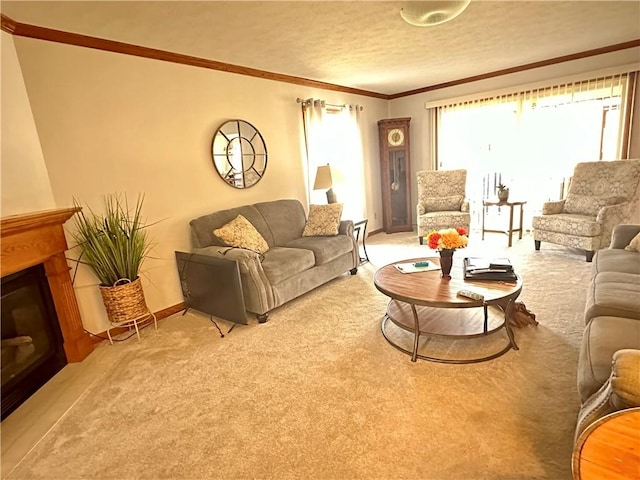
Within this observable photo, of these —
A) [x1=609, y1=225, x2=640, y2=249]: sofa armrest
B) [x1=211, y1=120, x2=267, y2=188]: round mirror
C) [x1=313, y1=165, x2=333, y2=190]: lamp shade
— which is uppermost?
[x1=211, y1=120, x2=267, y2=188]: round mirror

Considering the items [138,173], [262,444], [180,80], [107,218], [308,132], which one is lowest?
[262,444]

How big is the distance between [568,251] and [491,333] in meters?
2.80

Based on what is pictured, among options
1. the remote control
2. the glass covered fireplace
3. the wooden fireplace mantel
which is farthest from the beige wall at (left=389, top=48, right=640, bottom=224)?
the glass covered fireplace

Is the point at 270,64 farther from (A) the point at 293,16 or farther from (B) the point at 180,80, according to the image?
(A) the point at 293,16

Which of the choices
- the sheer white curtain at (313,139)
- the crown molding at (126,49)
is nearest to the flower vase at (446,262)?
the sheer white curtain at (313,139)

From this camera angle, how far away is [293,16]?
255 centimetres

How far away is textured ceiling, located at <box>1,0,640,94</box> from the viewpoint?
2.36 m

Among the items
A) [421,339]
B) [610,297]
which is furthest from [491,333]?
[610,297]

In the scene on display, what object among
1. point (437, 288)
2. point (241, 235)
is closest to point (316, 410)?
point (437, 288)

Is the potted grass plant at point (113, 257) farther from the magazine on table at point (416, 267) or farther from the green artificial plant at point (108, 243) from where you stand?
the magazine on table at point (416, 267)

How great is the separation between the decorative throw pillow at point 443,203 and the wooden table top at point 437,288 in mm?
2693

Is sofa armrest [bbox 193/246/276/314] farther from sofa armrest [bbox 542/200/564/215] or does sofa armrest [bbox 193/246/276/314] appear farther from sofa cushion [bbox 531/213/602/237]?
sofa armrest [bbox 542/200/564/215]

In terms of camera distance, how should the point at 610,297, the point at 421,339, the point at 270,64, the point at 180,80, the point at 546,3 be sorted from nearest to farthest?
1. the point at 610,297
2. the point at 421,339
3. the point at 546,3
4. the point at 180,80
5. the point at 270,64

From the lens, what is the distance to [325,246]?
3547mm
